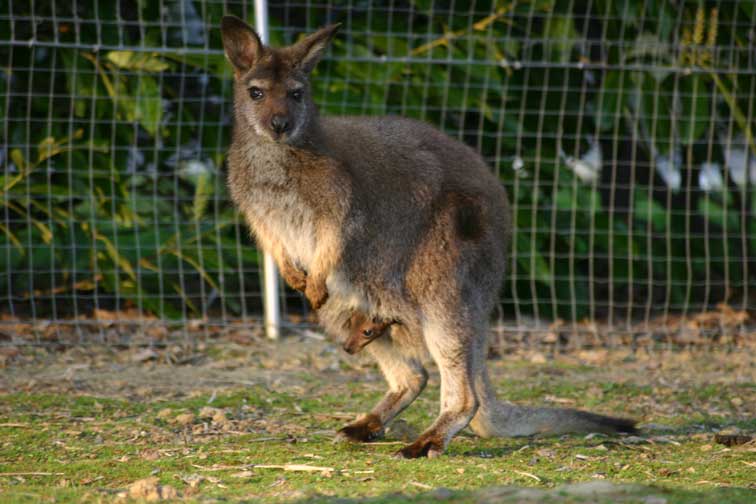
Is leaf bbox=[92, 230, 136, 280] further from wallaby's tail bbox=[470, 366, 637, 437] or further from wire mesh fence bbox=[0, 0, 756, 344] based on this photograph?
wallaby's tail bbox=[470, 366, 637, 437]

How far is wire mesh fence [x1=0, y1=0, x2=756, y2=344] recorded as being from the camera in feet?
22.6

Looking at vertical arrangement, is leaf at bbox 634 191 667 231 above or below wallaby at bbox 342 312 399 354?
above

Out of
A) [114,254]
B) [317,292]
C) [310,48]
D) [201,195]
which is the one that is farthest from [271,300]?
[310,48]

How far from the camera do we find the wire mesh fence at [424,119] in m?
6.89

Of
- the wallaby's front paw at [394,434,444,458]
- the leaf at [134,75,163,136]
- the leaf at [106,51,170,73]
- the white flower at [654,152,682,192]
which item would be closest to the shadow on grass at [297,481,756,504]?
the wallaby's front paw at [394,434,444,458]

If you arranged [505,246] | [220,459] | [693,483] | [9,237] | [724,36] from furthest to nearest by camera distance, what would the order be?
1. [724,36]
2. [9,237]
3. [505,246]
4. [220,459]
5. [693,483]

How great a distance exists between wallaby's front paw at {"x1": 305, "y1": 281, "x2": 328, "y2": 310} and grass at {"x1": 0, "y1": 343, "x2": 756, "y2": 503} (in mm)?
549

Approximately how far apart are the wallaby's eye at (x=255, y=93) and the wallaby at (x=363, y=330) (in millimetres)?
943

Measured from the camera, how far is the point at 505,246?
4891mm

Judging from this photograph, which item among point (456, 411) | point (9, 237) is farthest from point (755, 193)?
point (9, 237)

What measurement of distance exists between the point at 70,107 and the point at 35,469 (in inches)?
133

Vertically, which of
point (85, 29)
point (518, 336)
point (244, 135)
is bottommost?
point (518, 336)

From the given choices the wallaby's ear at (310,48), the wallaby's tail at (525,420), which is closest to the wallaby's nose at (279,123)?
the wallaby's ear at (310,48)

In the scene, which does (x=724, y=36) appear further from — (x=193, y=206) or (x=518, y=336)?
(x=193, y=206)
